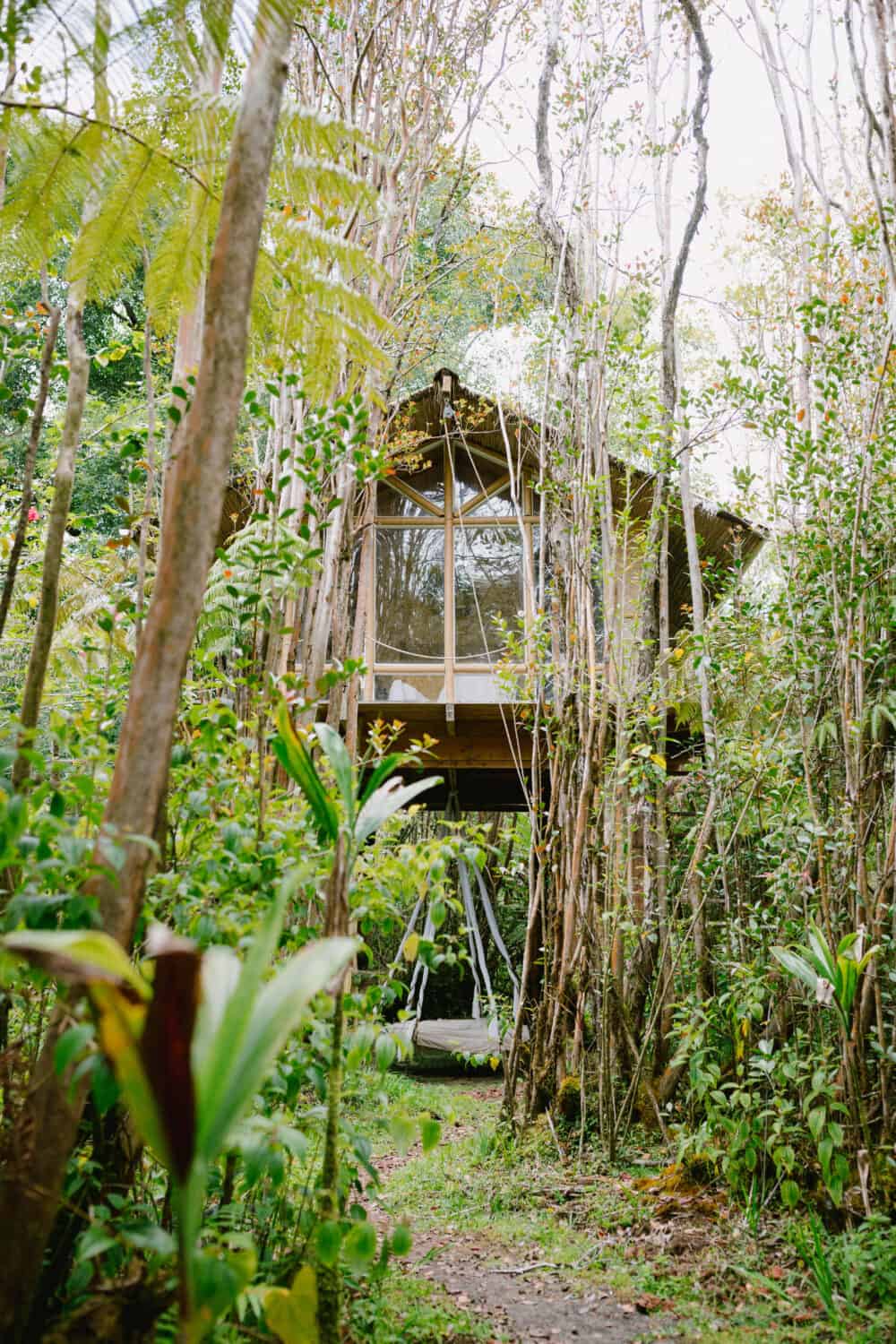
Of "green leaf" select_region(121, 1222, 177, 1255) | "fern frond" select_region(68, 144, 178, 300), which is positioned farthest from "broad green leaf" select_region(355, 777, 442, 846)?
"fern frond" select_region(68, 144, 178, 300)

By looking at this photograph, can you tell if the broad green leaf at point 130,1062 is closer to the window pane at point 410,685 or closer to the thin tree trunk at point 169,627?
the thin tree trunk at point 169,627

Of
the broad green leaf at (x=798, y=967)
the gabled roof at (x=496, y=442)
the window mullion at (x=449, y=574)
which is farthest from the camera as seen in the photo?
the window mullion at (x=449, y=574)

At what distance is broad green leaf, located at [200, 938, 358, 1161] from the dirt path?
1953mm

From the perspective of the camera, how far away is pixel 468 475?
8.29 m

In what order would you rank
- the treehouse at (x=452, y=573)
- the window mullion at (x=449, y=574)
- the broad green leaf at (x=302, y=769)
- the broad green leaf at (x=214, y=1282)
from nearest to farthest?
the broad green leaf at (x=214, y=1282) < the broad green leaf at (x=302, y=769) < the treehouse at (x=452, y=573) < the window mullion at (x=449, y=574)

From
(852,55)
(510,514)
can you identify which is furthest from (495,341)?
(852,55)

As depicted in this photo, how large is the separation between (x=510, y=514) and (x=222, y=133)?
6.13 m

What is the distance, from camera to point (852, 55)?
133 inches

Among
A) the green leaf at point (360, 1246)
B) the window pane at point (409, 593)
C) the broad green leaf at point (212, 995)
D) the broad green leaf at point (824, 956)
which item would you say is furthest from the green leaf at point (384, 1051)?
the window pane at point (409, 593)

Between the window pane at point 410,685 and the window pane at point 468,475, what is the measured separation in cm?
154

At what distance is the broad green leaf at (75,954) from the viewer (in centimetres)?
95

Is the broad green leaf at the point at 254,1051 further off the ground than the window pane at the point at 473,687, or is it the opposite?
the window pane at the point at 473,687

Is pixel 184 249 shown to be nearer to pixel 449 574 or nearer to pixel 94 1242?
pixel 94 1242

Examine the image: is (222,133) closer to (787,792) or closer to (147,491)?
(147,491)
